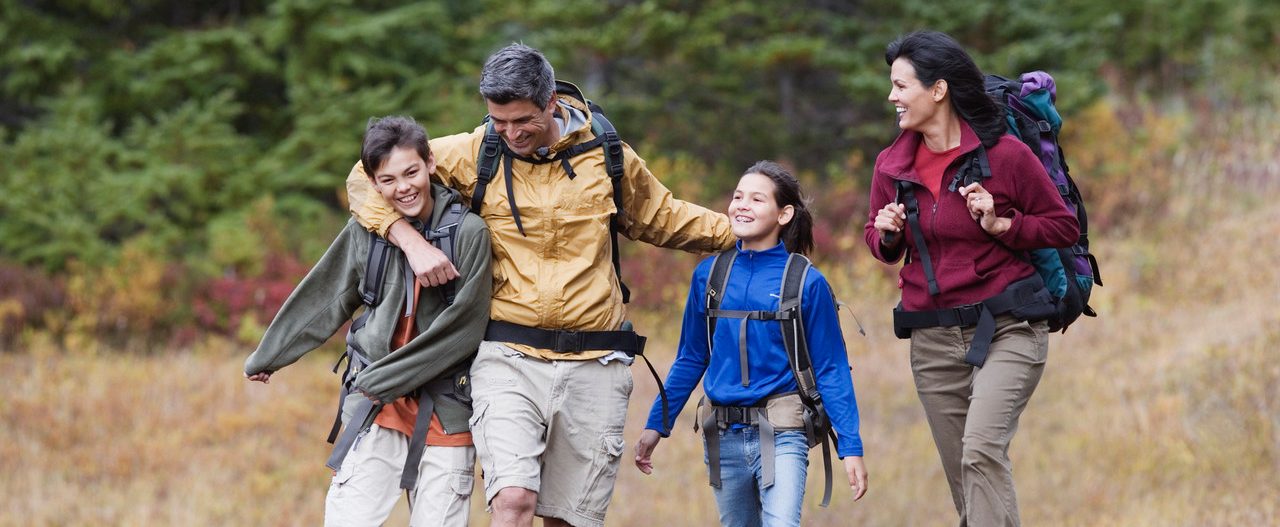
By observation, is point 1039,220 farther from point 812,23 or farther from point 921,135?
point 812,23

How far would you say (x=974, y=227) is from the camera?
14.8 ft

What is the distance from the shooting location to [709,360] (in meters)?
4.84

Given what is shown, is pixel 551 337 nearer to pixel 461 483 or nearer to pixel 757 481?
pixel 461 483

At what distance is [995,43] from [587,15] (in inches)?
206

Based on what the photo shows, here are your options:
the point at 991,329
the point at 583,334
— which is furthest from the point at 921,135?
the point at 583,334

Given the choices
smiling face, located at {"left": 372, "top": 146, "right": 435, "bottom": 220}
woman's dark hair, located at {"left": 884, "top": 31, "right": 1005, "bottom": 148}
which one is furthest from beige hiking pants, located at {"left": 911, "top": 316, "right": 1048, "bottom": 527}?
smiling face, located at {"left": 372, "top": 146, "right": 435, "bottom": 220}

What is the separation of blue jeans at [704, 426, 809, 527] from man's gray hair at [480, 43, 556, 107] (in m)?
1.45

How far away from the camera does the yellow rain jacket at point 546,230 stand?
452 centimetres

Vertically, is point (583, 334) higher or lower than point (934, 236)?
lower

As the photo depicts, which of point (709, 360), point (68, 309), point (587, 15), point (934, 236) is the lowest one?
point (68, 309)

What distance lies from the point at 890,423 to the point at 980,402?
558 centimetres

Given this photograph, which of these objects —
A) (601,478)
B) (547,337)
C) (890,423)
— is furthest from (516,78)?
(890,423)

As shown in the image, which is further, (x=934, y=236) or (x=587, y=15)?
(x=587, y=15)

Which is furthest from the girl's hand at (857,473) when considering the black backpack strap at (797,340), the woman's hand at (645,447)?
the woman's hand at (645,447)
